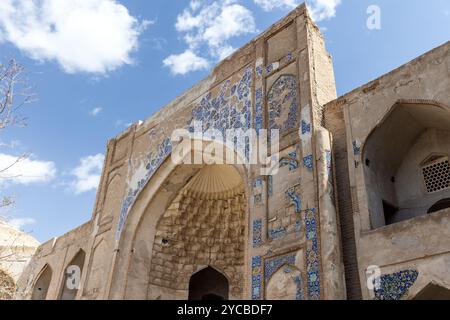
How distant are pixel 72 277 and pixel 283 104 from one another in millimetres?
6803

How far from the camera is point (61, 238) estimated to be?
39.2ft

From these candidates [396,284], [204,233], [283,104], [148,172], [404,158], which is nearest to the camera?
[396,284]

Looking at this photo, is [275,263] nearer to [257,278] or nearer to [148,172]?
[257,278]

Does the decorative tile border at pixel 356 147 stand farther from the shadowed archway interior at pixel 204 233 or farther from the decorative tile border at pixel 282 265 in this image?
the shadowed archway interior at pixel 204 233

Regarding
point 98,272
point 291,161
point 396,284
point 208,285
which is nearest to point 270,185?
point 291,161

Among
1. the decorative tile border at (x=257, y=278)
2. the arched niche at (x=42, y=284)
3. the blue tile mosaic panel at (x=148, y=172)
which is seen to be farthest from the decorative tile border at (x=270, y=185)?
the arched niche at (x=42, y=284)

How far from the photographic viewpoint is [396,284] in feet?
16.0

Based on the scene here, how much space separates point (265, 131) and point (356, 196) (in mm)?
1814

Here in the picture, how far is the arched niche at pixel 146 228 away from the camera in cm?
857

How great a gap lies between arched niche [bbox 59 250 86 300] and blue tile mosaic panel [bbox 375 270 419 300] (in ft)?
25.2

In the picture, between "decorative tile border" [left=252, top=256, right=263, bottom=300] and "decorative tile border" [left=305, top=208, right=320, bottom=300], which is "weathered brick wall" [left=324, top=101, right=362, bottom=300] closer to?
"decorative tile border" [left=305, top=208, right=320, bottom=300]

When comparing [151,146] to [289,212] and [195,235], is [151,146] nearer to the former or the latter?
[195,235]

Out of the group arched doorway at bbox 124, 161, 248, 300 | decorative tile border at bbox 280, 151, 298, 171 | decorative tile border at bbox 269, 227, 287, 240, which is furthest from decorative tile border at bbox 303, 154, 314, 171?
arched doorway at bbox 124, 161, 248, 300

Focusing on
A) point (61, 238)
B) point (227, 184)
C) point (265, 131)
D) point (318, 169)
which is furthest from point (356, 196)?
point (61, 238)
